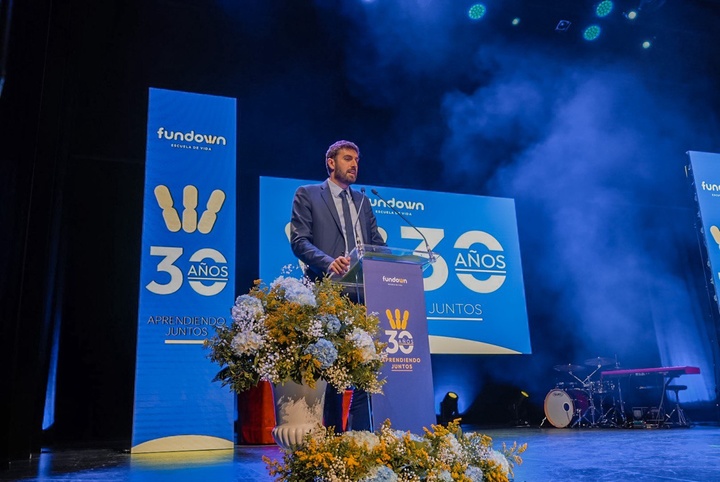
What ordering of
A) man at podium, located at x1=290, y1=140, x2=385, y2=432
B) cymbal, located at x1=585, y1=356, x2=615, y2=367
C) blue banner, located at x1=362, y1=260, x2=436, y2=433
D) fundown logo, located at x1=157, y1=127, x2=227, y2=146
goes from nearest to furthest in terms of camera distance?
1. blue banner, located at x1=362, y1=260, x2=436, y2=433
2. man at podium, located at x1=290, y1=140, x2=385, y2=432
3. fundown logo, located at x1=157, y1=127, x2=227, y2=146
4. cymbal, located at x1=585, y1=356, x2=615, y2=367

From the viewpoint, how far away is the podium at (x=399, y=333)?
76.1 inches

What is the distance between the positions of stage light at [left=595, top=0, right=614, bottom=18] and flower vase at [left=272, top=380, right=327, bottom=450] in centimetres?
593

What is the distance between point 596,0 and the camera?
20.3 ft

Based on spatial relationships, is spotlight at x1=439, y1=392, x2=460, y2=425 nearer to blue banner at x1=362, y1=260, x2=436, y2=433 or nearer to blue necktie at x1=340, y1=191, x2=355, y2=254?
blue necktie at x1=340, y1=191, x2=355, y2=254

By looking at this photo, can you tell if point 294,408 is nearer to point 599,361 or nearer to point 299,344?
point 299,344

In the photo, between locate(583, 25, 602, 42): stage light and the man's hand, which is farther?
locate(583, 25, 602, 42): stage light

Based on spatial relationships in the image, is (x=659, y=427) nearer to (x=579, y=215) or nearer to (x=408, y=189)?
(x=579, y=215)

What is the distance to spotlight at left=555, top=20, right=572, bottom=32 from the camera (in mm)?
6270

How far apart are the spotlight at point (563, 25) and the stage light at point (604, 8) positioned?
12.1 inches

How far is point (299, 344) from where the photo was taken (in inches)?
69.5

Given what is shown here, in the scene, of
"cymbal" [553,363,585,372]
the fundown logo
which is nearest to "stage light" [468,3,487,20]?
the fundown logo

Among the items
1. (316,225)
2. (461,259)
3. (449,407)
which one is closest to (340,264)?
(316,225)

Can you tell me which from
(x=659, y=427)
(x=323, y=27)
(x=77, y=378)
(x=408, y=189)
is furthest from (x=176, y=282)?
(x=659, y=427)

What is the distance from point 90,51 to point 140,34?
0.49m
